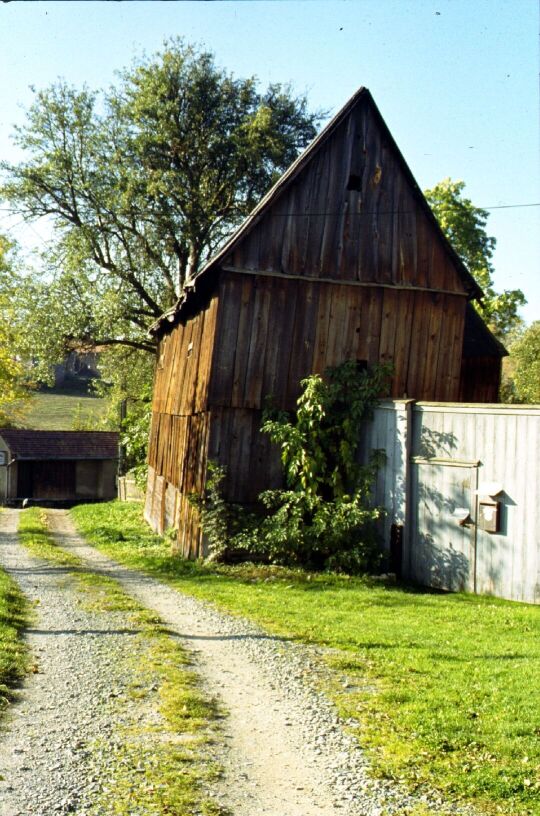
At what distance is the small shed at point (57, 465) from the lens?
44.9 meters

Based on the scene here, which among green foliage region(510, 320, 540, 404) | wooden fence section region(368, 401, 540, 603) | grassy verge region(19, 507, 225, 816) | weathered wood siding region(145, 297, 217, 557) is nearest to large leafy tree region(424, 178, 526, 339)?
green foliage region(510, 320, 540, 404)

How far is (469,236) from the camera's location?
1462 inches

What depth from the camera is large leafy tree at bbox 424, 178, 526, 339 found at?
36.5 m

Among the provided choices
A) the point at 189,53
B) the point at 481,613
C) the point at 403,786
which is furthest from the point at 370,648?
the point at 189,53

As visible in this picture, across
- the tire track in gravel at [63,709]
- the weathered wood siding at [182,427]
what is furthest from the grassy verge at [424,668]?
the weathered wood siding at [182,427]

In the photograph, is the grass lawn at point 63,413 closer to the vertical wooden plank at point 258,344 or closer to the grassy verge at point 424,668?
the vertical wooden plank at point 258,344

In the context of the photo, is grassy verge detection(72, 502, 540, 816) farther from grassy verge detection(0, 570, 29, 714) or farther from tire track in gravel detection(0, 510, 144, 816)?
grassy verge detection(0, 570, 29, 714)

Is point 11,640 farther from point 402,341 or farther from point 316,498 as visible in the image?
point 402,341

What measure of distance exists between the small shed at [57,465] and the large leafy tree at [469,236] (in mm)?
22607

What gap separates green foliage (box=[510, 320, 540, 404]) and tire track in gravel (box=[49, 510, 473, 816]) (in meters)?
32.6

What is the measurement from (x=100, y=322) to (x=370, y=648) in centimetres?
2469

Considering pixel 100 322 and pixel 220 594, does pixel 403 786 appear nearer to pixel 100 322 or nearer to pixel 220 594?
pixel 220 594

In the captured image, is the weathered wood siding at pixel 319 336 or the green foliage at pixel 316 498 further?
the weathered wood siding at pixel 319 336

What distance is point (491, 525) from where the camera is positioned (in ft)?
41.9
